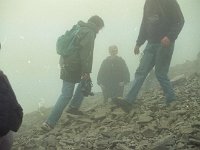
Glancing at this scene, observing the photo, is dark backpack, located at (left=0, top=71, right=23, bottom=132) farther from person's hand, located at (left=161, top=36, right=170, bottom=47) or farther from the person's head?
the person's head

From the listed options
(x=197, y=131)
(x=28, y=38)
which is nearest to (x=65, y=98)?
(x=197, y=131)

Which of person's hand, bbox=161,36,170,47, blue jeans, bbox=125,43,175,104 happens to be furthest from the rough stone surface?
person's hand, bbox=161,36,170,47

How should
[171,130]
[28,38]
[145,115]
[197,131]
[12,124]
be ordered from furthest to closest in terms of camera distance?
[28,38] → [145,115] → [171,130] → [197,131] → [12,124]

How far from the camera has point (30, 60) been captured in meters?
125

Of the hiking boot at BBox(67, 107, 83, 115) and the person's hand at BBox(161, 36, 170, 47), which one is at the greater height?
the person's hand at BBox(161, 36, 170, 47)

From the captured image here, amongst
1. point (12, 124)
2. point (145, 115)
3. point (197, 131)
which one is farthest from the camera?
point (145, 115)

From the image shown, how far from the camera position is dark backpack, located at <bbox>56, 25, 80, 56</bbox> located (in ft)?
25.6

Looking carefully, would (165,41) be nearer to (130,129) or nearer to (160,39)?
(160,39)

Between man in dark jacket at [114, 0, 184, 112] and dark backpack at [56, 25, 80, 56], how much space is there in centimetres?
141

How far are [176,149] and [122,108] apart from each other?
2.60m

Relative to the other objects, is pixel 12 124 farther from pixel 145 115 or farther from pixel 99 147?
pixel 145 115

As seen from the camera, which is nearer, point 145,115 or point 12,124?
point 12,124

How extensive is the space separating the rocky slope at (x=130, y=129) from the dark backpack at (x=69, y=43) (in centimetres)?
143

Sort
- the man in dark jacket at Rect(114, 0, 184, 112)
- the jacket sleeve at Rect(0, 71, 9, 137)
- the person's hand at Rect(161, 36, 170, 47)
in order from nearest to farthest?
the jacket sleeve at Rect(0, 71, 9, 137), the person's hand at Rect(161, 36, 170, 47), the man in dark jacket at Rect(114, 0, 184, 112)
